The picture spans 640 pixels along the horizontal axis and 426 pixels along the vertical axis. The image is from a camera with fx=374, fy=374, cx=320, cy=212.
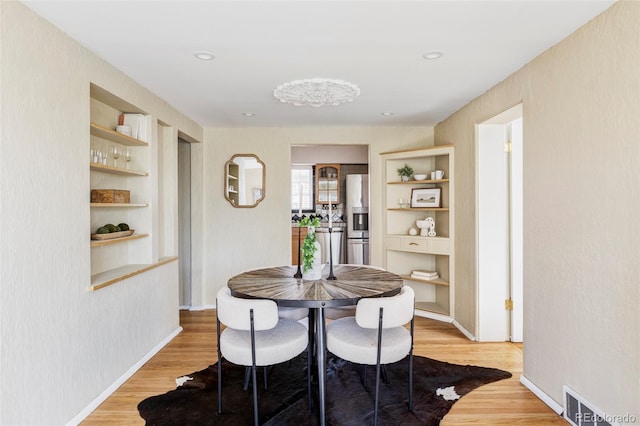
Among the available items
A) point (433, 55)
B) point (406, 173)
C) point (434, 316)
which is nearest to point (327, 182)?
point (406, 173)

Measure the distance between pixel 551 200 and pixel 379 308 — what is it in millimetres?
1311

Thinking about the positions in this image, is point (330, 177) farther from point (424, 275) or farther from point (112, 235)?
point (112, 235)

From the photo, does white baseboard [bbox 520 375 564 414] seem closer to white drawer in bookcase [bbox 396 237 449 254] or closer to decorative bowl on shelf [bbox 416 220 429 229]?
white drawer in bookcase [bbox 396 237 449 254]

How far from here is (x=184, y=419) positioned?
2271mm

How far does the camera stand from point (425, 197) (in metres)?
4.50

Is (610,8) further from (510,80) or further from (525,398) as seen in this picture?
(525,398)

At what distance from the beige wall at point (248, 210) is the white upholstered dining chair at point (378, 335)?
2410 mm

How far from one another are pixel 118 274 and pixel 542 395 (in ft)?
10.2

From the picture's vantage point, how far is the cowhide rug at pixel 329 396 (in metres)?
2.27

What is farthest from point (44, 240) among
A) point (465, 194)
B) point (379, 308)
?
point (465, 194)

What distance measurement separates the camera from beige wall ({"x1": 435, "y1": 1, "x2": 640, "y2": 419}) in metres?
1.77

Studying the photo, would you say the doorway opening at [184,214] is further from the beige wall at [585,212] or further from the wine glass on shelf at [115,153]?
the beige wall at [585,212]

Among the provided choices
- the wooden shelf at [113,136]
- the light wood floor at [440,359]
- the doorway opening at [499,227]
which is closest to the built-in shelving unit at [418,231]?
the light wood floor at [440,359]

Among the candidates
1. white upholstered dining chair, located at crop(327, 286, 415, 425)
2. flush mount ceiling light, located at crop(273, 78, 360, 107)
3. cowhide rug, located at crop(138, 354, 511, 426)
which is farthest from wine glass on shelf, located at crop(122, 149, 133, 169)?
white upholstered dining chair, located at crop(327, 286, 415, 425)
